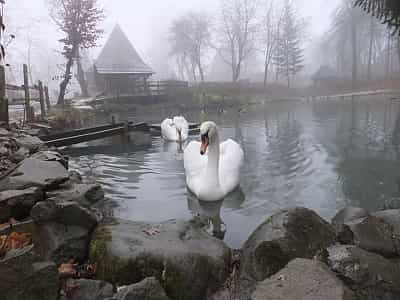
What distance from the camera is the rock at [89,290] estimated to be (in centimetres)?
251

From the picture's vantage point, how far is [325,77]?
161 feet

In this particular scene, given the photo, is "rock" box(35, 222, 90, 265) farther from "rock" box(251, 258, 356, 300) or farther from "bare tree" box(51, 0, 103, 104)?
"bare tree" box(51, 0, 103, 104)

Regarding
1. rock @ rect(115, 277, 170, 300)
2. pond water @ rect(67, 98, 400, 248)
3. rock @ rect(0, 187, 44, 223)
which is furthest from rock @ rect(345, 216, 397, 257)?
rock @ rect(0, 187, 44, 223)

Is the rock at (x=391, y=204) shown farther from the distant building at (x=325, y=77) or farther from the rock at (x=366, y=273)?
the distant building at (x=325, y=77)

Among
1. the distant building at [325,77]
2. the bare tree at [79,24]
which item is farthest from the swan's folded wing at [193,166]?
the distant building at [325,77]

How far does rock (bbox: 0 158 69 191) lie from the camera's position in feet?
12.2

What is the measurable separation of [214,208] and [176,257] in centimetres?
233

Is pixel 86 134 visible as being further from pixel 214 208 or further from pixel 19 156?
pixel 214 208

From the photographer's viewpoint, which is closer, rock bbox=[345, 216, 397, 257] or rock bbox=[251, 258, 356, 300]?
rock bbox=[251, 258, 356, 300]

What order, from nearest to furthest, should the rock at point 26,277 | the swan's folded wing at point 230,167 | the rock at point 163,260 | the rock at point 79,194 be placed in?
the rock at point 26,277
the rock at point 163,260
the rock at point 79,194
the swan's folded wing at point 230,167

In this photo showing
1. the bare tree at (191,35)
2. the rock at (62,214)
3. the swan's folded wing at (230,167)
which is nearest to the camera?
the rock at (62,214)

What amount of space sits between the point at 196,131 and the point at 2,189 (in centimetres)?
1009

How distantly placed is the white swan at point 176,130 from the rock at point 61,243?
790cm

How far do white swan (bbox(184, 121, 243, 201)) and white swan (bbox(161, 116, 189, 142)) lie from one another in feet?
15.3
